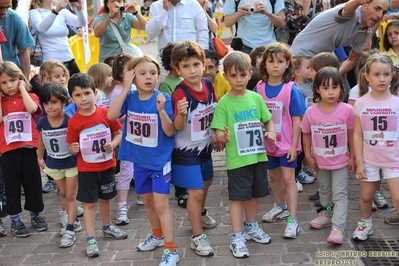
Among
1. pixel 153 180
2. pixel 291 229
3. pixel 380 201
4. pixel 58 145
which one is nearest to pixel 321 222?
pixel 291 229

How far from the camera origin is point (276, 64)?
5.10m

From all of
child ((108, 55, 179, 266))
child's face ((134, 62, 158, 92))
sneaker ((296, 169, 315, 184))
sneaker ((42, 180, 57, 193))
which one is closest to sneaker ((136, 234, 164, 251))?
child ((108, 55, 179, 266))

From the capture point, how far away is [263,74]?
209 inches

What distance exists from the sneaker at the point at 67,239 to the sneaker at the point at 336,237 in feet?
7.43

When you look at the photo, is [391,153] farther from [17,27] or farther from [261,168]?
[17,27]

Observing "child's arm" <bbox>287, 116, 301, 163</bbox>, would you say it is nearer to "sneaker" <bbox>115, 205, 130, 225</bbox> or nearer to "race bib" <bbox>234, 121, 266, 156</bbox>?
"race bib" <bbox>234, 121, 266, 156</bbox>

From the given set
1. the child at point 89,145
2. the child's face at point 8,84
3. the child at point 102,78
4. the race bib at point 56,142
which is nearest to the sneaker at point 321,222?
the child at point 89,145

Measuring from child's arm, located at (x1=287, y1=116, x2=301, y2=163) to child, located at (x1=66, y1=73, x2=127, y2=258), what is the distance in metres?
1.51

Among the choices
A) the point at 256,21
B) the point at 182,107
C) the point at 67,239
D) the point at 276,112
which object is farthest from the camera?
the point at 256,21

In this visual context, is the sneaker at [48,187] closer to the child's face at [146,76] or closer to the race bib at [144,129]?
the race bib at [144,129]

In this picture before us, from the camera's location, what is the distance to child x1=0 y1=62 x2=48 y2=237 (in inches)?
214

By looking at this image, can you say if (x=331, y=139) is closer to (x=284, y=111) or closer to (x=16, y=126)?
(x=284, y=111)

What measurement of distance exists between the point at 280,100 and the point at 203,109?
79 centimetres

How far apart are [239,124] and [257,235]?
A: 1015mm
